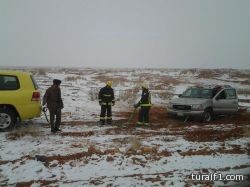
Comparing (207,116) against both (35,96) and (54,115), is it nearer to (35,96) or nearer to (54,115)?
(54,115)

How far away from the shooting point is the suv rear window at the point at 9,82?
37.1 feet

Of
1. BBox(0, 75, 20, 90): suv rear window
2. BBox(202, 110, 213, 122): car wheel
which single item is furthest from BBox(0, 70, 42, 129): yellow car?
BBox(202, 110, 213, 122): car wheel

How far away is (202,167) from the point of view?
27.6ft

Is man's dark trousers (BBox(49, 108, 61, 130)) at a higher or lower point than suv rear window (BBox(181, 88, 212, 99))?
lower

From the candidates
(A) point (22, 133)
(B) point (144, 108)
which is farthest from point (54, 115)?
(B) point (144, 108)

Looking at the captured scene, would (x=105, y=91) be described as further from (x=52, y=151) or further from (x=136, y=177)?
(x=136, y=177)

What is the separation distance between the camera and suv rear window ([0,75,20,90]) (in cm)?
1130

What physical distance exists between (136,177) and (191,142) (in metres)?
3.27

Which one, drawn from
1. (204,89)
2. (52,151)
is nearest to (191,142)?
(52,151)

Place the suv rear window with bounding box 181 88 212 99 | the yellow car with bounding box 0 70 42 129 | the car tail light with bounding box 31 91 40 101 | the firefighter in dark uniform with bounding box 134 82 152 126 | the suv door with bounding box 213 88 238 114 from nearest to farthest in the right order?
the yellow car with bounding box 0 70 42 129, the car tail light with bounding box 31 91 40 101, the firefighter in dark uniform with bounding box 134 82 152 126, the suv door with bounding box 213 88 238 114, the suv rear window with bounding box 181 88 212 99

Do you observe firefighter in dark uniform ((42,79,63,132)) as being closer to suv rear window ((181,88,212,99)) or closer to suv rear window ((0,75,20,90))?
suv rear window ((0,75,20,90))

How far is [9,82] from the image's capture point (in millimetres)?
11352

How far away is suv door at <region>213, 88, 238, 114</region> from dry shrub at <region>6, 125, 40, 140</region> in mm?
7986

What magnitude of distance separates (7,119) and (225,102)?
953cm
